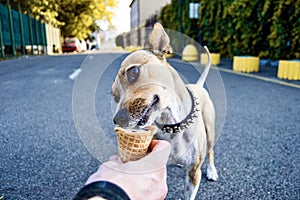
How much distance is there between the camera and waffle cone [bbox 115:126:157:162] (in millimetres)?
1097

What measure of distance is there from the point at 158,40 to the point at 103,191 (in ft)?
2.23

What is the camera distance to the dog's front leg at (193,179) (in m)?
1.72

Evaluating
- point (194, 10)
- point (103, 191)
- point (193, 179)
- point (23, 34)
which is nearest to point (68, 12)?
point (23, 34)

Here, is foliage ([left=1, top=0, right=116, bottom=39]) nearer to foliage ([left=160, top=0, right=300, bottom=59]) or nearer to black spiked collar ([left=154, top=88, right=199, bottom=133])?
foliage ([left=160, top=0, right=300, bottom=59])

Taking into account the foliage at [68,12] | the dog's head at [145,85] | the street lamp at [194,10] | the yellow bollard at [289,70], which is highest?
the foliage at [68,12]

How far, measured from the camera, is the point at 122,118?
103 cm

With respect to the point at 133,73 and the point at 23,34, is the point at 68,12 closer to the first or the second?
the point at 23,34

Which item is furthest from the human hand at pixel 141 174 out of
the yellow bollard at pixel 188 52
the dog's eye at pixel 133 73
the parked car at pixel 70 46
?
the parked car at pixel 70 46

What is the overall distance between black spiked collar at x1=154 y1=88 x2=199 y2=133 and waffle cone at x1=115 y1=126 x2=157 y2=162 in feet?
0.74

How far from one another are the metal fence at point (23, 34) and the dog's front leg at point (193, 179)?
12572mm

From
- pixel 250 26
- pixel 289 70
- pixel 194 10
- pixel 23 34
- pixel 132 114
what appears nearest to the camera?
pixel 132 114

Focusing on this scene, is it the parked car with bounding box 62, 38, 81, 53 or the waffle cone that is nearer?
the waffle cone

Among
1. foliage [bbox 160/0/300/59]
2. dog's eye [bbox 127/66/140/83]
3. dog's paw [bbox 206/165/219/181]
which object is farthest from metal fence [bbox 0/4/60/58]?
dog's eye [bbox 127/66/140/83]

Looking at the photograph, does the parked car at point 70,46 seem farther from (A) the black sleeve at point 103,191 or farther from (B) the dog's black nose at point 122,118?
(A) the black sleeve at point 103,191
